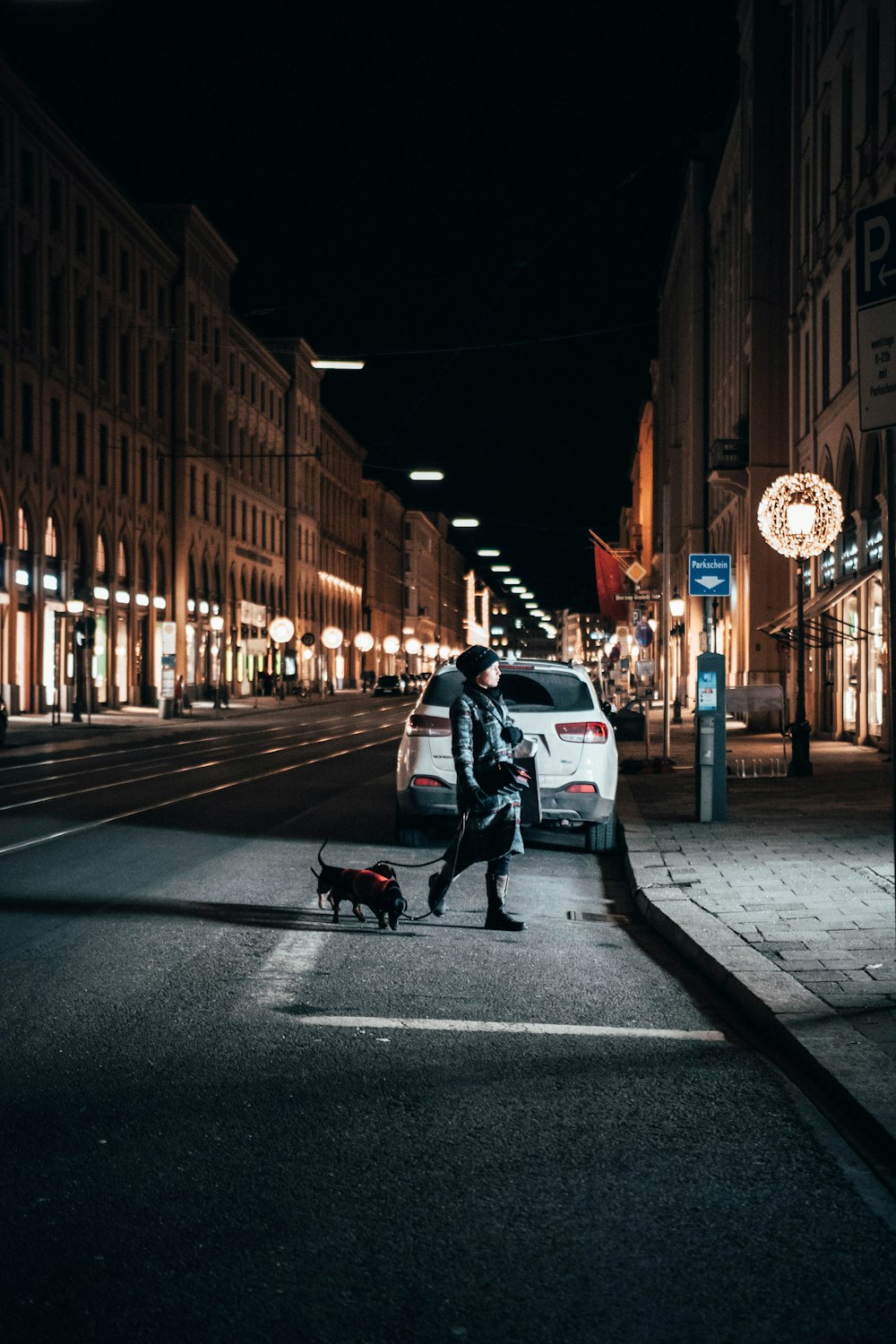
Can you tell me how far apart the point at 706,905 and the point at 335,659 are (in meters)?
95.8

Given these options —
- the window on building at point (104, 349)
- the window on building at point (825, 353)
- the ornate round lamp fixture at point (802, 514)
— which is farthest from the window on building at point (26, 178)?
the ornate round lamp fixture at point (802, 514)

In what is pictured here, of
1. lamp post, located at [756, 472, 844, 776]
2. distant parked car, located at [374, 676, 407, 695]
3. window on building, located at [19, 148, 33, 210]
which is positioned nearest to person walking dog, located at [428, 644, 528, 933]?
lamp post, located at [756, 472, 844, 776]

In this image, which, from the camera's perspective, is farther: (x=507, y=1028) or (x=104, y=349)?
(x=104, y=349)

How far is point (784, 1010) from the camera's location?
20.5ft

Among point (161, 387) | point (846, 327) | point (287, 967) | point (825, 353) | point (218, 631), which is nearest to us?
point (287, 967)

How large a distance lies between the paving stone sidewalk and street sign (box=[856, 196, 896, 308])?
2835mm

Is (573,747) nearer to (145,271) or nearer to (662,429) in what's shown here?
(145,271)

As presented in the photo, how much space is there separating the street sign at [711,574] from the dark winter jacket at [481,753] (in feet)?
29.7

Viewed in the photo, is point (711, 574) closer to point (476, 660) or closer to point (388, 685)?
point (476, 660)

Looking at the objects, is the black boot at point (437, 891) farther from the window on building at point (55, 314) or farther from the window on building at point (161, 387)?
the window on building at point (161, 387)

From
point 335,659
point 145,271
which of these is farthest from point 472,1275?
point 335,659

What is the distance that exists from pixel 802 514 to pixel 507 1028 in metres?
15.8

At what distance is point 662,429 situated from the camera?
261 feet

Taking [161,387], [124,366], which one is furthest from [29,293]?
[161,387]
